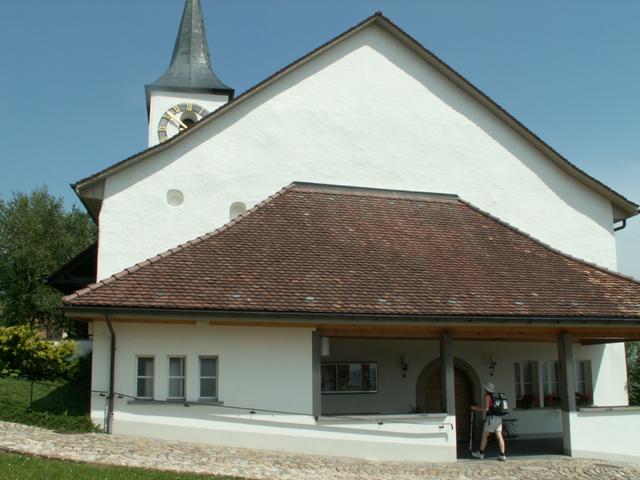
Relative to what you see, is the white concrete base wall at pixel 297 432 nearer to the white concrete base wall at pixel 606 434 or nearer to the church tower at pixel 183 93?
the white concrete base wall at pixel 606 434

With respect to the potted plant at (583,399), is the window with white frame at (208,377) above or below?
above

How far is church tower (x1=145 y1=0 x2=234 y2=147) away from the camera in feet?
98.3

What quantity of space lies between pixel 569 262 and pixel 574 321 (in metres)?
3.31

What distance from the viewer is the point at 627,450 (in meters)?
15.9

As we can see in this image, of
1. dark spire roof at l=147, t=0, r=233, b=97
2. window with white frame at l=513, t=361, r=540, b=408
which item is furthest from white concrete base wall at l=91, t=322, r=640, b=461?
dark spire roof at l=147, t=0, r=233, b=97

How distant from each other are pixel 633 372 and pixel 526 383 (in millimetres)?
7403

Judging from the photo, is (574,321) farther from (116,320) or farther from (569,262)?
(116,320)

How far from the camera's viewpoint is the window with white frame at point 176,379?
14258 mm

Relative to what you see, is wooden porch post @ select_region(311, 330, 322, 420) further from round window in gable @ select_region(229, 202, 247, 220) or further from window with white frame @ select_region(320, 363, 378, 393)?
round window in gable @ select_region(229, 202, 247, 220)

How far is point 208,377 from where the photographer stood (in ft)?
47.1

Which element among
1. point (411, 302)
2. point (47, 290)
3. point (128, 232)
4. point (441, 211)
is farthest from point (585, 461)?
point (47, 290)

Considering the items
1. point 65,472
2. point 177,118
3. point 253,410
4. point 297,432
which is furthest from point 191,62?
point 65,472

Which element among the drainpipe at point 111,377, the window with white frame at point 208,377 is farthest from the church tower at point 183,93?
the window with white frame at point 208,377

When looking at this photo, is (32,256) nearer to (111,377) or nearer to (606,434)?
(111,377)
